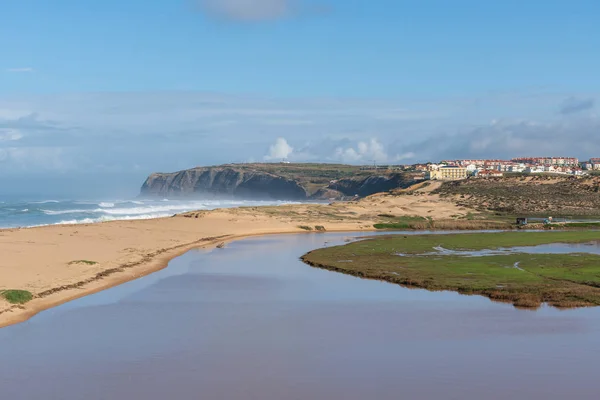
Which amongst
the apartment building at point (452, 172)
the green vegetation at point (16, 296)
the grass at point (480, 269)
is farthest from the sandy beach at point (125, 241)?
the apartment building at point (452, 172)

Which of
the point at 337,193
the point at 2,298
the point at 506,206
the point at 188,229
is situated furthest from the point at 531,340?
the point at 337,193

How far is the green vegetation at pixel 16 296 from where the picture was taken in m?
27.2

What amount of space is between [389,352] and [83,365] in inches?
367

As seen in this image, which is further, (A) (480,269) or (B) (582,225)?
(B) (582,225)

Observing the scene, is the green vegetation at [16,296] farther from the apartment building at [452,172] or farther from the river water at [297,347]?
the apartment building at [452,172]

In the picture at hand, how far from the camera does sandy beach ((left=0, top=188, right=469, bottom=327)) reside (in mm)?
31562

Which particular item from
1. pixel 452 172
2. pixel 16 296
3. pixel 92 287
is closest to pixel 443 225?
pixel 92 287

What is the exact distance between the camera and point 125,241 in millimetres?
52844

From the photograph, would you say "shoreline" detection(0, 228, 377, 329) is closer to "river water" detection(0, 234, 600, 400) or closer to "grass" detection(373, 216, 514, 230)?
"river water" detection(0, 234, 600, 400)

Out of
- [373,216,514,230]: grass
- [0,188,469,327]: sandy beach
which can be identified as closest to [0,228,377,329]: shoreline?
[0,188,469,327]: sandy beach

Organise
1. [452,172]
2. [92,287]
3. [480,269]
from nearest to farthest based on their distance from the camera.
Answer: [92,287] → [480,269] → [452,172]

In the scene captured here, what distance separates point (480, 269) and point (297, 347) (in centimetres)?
2063

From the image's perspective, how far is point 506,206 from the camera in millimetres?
102188

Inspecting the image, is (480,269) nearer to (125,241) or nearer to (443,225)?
(125,241)
